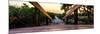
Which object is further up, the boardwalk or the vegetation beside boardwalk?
the vegetation beside boardwalk

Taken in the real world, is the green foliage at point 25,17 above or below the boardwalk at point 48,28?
above

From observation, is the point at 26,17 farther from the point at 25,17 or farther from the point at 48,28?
the point at 48,28

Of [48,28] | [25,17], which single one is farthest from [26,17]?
[48,28]

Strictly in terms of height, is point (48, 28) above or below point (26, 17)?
below

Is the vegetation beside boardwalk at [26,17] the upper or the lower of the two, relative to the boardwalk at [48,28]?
upper

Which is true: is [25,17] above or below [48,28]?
above
